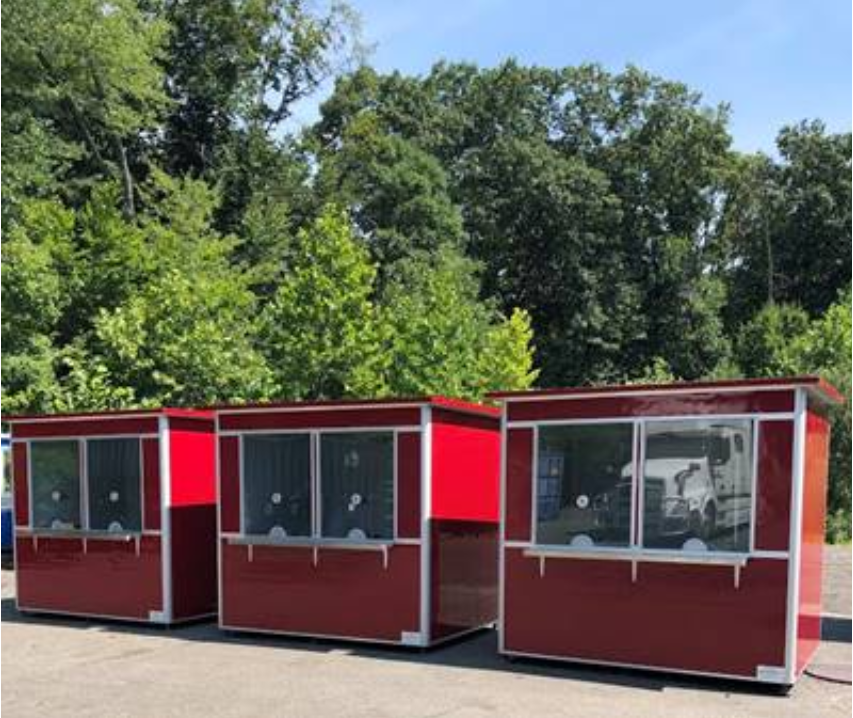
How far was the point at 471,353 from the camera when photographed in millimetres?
24375

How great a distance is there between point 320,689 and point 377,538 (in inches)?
73.2

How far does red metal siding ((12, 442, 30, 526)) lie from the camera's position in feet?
39.6

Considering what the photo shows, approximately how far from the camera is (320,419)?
33.2 feet

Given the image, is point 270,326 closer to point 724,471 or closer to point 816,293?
point 724,471

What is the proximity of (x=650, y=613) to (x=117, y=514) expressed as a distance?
20.3 ft

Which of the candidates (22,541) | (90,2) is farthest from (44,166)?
(22,541)

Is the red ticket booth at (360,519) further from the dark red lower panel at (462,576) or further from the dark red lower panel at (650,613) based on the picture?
the dark red lower panel at (650,613)

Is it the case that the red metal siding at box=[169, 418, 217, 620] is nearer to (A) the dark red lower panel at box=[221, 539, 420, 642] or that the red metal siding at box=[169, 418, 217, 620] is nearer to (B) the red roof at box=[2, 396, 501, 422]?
(B) the red roof at box=[2, 396, 501, 422]

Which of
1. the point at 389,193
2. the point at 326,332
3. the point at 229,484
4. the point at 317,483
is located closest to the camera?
the point at 317,483

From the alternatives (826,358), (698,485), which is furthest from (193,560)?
(826,358)

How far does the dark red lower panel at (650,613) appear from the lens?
793cm

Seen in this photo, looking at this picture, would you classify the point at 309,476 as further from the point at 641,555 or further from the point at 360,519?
the point at 641,555

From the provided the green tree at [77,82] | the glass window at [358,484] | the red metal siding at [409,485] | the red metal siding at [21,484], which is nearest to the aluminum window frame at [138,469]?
the red metal siding at [21,484]

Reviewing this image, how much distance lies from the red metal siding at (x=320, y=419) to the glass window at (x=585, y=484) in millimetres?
1410
